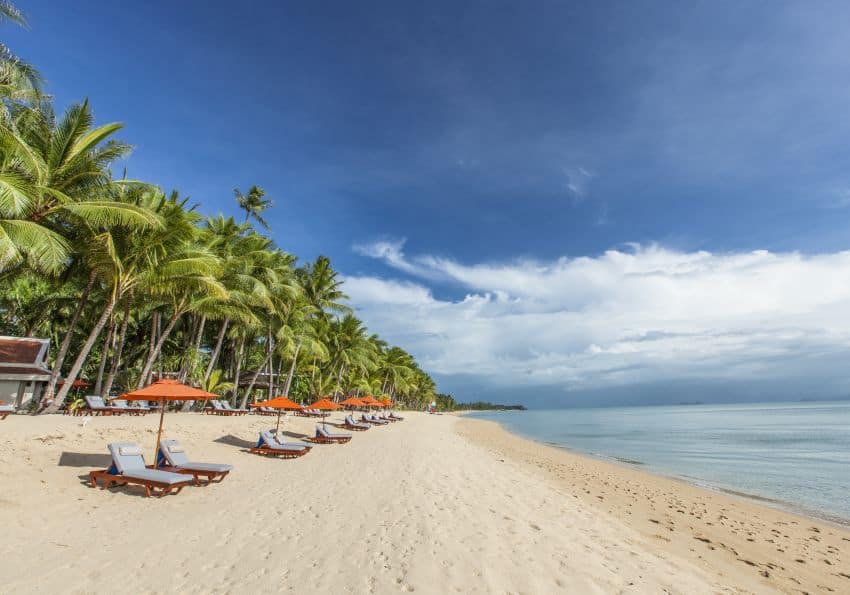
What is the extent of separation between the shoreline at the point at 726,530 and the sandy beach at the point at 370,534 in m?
0.05

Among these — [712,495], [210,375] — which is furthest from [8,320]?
[712,495]

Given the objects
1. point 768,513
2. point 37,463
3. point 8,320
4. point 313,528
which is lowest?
point 768,513

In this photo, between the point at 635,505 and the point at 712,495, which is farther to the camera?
the point at 712,495

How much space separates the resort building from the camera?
17.3 metres

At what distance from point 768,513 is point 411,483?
29.6 ft

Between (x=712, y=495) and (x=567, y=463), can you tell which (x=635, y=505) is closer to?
(x=712, y=495)

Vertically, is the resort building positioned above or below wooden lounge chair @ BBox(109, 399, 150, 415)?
above

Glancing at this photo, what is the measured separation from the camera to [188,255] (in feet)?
53.0

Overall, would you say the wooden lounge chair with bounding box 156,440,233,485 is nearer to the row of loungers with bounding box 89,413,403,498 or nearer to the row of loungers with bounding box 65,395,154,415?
the row of loungers with bounding box 89,413,403,498

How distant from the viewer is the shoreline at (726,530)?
21.3 ft

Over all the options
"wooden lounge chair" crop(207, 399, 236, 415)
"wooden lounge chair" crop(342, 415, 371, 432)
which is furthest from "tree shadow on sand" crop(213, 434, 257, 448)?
"wooden lounge chair" crop(342, 415, 371, 432)

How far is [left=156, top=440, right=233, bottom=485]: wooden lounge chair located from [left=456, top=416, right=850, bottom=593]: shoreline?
807 centimetres

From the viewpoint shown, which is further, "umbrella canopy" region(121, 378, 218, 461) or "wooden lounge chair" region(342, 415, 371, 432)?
"wooden lounge chair" region(342, 415, 371, 432)

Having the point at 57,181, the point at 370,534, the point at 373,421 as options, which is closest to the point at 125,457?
the point at 370,534
